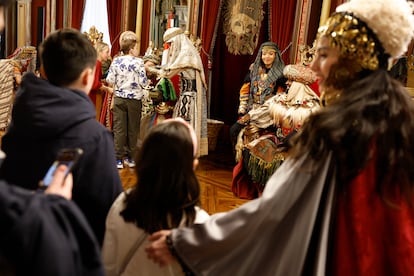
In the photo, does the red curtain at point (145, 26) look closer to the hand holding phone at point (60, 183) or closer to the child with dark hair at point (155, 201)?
the child with dark hair at point (155, 201)

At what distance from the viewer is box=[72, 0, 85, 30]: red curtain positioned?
761 centimetres

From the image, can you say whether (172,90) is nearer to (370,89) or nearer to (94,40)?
(94,40)

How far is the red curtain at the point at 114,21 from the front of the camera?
24.2 feet

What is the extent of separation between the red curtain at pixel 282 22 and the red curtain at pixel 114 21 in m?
3.13

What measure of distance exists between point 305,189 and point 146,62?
4778mm

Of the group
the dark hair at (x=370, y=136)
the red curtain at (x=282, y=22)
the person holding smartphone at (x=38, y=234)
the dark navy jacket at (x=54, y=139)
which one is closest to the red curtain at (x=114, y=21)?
the red curtain at (x=282, y=22)

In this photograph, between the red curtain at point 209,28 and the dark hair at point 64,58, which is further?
the red curtain at point 209,28

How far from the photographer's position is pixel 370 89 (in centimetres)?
119

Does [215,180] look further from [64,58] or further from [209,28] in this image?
[64,58]

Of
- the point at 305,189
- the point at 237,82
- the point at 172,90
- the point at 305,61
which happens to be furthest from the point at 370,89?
the point at 237,82

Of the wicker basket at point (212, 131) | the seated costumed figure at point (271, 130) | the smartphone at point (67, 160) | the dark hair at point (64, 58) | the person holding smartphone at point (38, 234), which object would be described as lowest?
the wicker basket at point (212, 131)

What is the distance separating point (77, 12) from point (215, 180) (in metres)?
4.92

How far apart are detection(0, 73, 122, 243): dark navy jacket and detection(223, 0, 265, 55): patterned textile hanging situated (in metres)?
4.90

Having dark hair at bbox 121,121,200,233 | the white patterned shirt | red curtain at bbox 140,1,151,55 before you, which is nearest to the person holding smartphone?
dark hair at bbox 121,121,200,233
